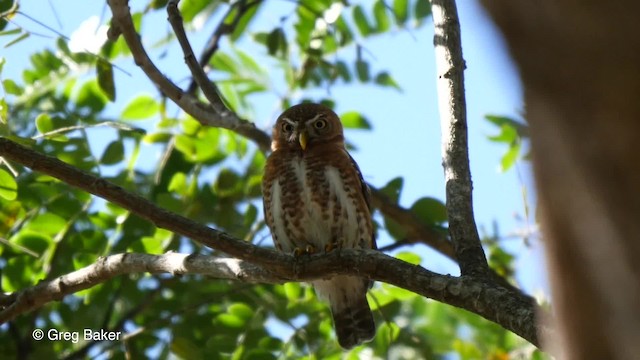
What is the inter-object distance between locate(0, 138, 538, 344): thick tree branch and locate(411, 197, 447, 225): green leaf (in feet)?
5.72

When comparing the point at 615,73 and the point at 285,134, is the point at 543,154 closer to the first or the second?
the point at 615,73

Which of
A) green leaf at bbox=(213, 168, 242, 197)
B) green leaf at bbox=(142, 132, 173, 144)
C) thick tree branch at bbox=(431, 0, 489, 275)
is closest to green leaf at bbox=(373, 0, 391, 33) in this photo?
green leaf at bbox=(213, 168, 242, 197)

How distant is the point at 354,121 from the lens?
6.00 meters

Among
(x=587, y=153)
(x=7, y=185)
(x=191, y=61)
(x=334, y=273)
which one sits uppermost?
(x=191, y=61)

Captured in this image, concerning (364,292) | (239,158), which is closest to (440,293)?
(364,292)

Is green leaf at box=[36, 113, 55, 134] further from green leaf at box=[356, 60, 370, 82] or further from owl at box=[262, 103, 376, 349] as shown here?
green leaf at box=[356, 60, 370, 82]

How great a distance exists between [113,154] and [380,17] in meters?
2.33

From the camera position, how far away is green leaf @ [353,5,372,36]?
6.32m

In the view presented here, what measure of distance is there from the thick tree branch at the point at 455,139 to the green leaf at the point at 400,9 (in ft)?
6.25

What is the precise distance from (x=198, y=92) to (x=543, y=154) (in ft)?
17.3

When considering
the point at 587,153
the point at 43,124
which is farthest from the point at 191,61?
the point at 587,153

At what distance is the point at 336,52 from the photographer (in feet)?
20.0

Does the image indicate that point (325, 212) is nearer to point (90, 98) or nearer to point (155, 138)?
point (155, 138)

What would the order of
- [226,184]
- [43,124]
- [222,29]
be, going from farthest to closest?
[222,29]
[226,184]
[43,124]
